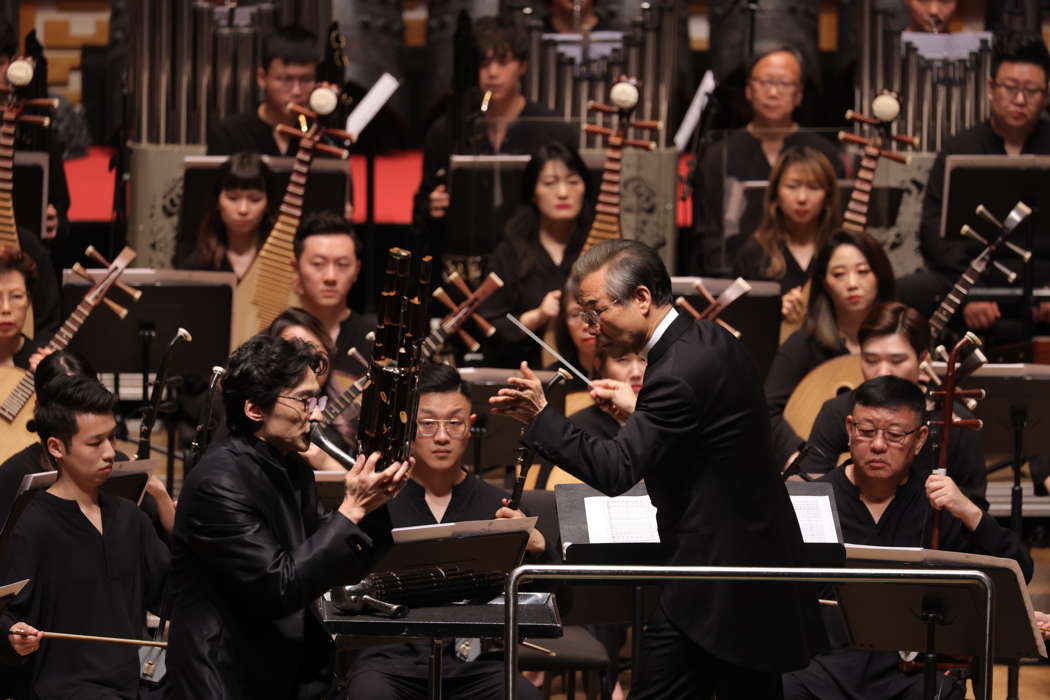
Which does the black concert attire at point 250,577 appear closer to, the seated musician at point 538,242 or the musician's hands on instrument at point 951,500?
the musician's hands on instrument at point 951,500

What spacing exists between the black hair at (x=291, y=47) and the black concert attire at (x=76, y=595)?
2.69 m

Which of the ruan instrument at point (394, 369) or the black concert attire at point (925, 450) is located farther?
the black concert attire at point (925, 450)

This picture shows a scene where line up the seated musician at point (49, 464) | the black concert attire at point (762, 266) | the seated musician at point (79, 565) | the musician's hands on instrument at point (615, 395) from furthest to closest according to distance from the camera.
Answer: the black concert attire at point (762, 266) < the seated musician at point (49, 464) < the seated musician at point (79, 565) < the musician's hands on instrument at point (615, 395)

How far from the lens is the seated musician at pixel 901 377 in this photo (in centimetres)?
474

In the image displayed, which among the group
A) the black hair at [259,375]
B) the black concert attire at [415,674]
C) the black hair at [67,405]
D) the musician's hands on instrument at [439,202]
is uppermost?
the musician's hands on instrument at [439,202]

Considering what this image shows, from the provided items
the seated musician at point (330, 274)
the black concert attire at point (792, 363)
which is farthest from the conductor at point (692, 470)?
Result: the seated musician at point (330, 274)

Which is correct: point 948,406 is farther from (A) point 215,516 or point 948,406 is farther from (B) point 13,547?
(B) point 13,547

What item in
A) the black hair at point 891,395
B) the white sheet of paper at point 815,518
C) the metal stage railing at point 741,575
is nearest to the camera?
the metal stage railing at point 741,575

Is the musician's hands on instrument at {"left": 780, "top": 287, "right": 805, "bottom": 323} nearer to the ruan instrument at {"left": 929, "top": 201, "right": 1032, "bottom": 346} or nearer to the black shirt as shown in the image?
the ruan instrument at {"left": 929, "top": 201, "right": 1032, "bottom": 346}

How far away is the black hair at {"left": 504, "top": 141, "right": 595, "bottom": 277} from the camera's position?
6.03 meters

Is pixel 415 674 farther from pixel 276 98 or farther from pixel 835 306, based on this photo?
pixel 276 98

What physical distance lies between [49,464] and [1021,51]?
3.93 meters

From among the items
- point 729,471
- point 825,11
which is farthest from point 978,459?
point 825,11

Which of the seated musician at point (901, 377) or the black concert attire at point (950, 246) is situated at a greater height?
the black concert attire at point (950, 246)
